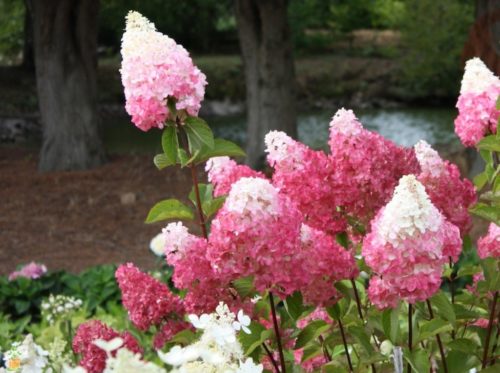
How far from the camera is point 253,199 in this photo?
6.09ft

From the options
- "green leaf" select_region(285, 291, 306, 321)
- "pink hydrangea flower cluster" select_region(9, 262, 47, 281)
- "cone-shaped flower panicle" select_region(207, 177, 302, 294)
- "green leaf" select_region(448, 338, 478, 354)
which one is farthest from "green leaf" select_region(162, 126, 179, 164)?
"pink hydrangea flower cluster" select_region(9, 262, 47, 281)

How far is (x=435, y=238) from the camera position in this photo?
1831 millimetres

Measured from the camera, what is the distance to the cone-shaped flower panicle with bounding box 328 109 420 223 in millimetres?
2221

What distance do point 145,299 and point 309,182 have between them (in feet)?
1.55

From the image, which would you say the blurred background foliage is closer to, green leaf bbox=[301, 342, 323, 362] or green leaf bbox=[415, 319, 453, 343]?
green leaf bbox=[301, 342, 323, 362]

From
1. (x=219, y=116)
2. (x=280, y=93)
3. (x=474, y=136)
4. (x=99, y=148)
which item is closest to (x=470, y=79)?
(x=474, y=136)

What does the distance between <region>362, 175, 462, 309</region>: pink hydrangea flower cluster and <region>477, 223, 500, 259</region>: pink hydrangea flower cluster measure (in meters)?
0.49

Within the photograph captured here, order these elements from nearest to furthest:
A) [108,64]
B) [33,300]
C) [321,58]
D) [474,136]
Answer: [474,136] < [33,300] < [108,64] < [321,58]

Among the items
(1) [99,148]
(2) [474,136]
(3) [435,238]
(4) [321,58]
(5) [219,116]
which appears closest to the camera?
(3) [435,238]

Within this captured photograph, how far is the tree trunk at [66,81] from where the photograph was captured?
39.0ft

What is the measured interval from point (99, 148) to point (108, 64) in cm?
1641

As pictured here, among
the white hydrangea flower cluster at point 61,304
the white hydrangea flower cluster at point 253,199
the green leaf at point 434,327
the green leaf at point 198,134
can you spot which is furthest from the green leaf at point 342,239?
the white hydrangea flower cluster at point 61,304

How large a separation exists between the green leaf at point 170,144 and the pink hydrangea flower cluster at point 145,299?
0.99 ft

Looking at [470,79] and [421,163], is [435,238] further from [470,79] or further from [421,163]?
[470,79]
